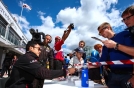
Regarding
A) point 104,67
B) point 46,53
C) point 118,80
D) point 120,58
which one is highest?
point 46,53

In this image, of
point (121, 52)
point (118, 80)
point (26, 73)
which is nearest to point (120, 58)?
point (121, 52)

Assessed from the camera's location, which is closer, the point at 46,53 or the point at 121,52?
the point at 121,52

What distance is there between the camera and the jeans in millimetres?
1476

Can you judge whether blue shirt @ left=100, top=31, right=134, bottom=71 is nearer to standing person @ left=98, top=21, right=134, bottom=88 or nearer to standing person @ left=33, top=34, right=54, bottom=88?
standing person @ left=98, top=21, right=134, bottom=88

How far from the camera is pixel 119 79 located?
154 cm

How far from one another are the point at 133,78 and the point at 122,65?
0.26 metres

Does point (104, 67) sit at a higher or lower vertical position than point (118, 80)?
higher

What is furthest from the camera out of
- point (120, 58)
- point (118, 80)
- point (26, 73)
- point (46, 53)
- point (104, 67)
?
point (46, 53)

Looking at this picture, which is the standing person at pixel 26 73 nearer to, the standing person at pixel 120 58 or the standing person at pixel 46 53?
the standing person at pixel 120 58

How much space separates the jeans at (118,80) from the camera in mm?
1476

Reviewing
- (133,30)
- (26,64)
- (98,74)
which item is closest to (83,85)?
(98,74)

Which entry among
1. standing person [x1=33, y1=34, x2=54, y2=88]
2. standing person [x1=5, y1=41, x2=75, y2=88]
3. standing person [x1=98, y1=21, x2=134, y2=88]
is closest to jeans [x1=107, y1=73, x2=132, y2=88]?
standing person [x1=98, y1=21, x2=134, y2=88]

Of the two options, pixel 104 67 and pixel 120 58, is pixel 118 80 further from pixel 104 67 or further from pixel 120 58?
pixel 104 67

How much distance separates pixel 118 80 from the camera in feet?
5.10
